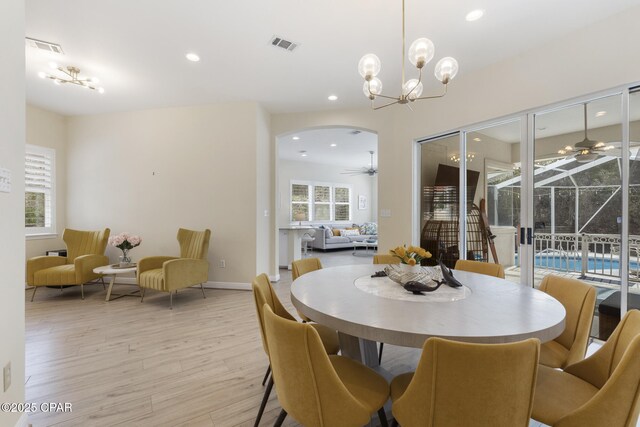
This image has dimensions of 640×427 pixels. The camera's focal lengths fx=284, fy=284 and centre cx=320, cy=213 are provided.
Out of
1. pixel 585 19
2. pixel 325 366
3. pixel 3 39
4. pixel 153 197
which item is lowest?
pixel 325 366

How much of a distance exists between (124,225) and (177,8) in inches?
150

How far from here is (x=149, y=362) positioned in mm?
2367

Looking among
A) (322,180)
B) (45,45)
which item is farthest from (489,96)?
(322,180)

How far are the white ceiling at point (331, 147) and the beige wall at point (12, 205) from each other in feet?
14.4

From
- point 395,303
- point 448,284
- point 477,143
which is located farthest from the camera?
point 477,143

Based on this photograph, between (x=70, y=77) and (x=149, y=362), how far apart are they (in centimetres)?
369

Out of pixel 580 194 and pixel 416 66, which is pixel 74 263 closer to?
pixel 416 66

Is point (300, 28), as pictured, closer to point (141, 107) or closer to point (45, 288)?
point (141, 107)

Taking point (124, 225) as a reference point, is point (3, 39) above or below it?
above

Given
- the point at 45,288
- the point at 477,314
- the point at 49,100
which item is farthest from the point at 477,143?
the point at 45,288

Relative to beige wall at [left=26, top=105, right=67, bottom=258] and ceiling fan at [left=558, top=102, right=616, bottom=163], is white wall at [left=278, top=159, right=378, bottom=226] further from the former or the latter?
ceiling fan at [left=558, top=102, right=616, bottom=163]

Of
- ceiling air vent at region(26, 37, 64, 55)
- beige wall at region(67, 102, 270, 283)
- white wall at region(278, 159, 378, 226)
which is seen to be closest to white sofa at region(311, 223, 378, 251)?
white wall at region(278, 159, 378, 226)

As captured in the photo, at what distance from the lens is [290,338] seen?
1047 mm

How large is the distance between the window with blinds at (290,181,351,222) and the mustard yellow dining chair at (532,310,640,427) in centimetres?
786
